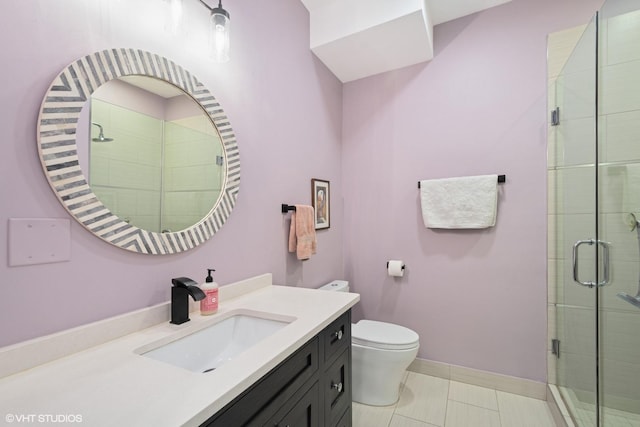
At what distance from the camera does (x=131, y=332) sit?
0.98m

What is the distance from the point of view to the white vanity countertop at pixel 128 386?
57 cm

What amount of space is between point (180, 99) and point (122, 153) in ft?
1.11

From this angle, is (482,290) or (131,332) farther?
(482,290)

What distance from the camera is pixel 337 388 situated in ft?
4.12

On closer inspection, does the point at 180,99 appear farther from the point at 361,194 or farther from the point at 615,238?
A: the point at 615,238

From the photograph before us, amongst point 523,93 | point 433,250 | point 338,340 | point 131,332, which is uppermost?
point 523,93

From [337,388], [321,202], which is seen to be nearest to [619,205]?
[337,388]

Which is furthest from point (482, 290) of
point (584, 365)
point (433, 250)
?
point (584, 365)

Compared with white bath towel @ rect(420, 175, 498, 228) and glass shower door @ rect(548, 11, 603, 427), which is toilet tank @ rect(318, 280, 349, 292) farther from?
glass shower door @ rect(548, 11, 603, 427)

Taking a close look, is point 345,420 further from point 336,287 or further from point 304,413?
point 336,287

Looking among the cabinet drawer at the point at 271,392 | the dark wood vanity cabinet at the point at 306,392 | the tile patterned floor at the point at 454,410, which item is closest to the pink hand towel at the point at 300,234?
the dark wood vanity cabinet at the point at 306,392

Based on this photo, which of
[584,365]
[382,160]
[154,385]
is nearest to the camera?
[154,385]

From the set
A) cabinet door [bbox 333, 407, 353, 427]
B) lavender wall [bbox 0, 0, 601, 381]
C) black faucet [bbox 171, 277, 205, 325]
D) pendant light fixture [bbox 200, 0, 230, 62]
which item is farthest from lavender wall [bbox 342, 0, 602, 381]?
black faucet [bbox 171, 277, 205, 325]

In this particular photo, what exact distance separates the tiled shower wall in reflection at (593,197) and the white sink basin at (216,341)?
152 cm
